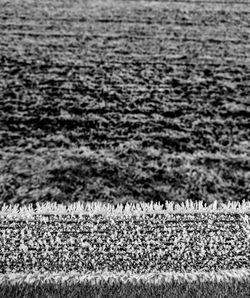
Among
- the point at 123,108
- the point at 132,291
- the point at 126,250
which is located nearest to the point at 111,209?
the point at 126,250

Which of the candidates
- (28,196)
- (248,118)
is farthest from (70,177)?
(248,118)

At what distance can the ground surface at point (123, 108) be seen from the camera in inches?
40.5

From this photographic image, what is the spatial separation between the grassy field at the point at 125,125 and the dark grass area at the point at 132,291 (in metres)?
0.02

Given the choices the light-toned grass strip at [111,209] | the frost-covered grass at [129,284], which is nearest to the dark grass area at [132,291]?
the frost-covered grass at [129,284]

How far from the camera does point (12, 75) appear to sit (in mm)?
1498

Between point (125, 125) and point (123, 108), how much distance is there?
4.2 inches

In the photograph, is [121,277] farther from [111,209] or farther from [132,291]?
[111,209]

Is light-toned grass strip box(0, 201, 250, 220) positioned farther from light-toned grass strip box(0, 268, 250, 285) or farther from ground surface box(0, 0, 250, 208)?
light-toned grass strip box(0, 268, 250, 285)

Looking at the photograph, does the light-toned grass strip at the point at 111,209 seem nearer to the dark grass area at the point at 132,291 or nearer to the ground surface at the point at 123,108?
the ground surface at the point at 123,108

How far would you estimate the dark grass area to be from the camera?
2.36 feet

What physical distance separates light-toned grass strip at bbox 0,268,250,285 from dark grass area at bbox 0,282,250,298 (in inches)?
0.7

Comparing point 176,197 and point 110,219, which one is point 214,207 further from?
point 110,219

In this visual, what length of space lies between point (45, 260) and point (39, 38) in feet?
4.36

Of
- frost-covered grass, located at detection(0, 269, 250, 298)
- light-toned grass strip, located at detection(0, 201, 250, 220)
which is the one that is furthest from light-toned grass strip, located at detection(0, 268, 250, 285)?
light-toned grass strip, located at detection(0, 201, 250, 220)
